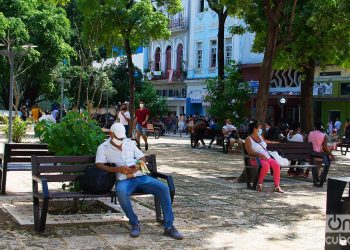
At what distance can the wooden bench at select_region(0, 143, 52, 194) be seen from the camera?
29.6 feet

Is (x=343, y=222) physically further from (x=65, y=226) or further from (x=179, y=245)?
(x=65, y=226)

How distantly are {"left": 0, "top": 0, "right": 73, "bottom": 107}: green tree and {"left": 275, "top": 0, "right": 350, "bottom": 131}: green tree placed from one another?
17.2 meters

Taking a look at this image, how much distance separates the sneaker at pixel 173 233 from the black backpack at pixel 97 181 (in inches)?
34.0

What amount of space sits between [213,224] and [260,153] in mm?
3653

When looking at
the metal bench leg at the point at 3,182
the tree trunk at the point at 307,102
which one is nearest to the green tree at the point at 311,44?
the tree trunk at the point at 307,102

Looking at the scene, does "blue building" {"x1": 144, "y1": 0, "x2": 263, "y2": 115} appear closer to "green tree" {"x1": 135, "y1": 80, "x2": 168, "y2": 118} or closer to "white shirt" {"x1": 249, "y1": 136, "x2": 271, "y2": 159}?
"green tree" {"x1": 135, "y1": 80, "x2": 168, "y2": 118}

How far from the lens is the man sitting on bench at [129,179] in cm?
665

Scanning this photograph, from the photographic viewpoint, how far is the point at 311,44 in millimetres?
19516

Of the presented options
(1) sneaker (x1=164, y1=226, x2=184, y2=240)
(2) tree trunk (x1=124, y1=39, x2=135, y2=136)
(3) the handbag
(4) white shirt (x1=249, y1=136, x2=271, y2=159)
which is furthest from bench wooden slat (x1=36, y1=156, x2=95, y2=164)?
(2) tree trunk (x1=124, y1=39, x2=135, y2=136)

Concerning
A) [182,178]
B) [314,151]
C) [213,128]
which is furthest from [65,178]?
[213,128]

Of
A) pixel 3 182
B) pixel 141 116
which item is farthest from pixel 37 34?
pixel 3 182

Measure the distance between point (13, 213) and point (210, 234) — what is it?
2502 mm

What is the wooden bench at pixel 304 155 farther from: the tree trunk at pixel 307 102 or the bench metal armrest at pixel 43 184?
the tree trunk at pixel 307 102

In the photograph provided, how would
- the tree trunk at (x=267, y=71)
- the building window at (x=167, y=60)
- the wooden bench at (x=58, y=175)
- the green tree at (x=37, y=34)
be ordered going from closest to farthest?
the wooden bench at (x=58, y=175)
the tree trunk at (x=267, y=71)
the green tree at (x=37, y=34)
the building window at (x=167, y=60)
